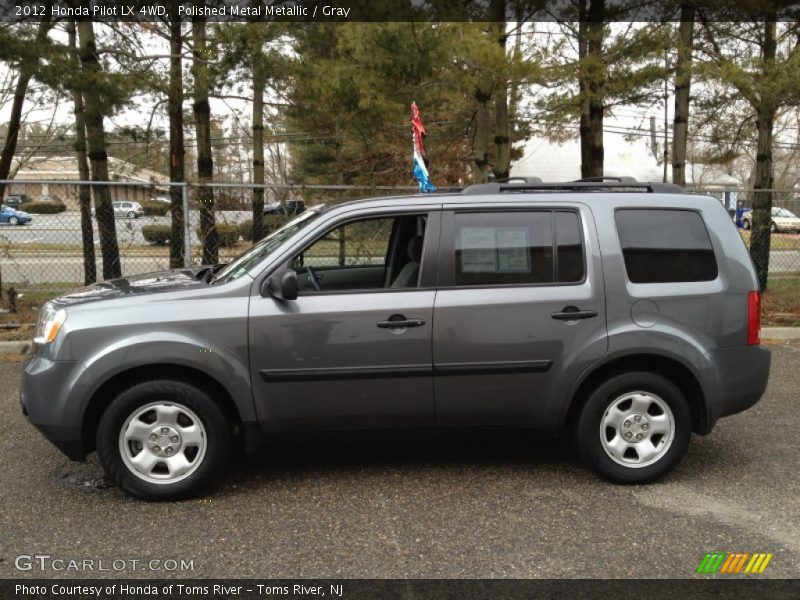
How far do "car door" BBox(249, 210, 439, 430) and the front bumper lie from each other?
A: 103 cm

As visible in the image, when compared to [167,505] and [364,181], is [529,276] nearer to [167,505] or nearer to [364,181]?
[167,505]

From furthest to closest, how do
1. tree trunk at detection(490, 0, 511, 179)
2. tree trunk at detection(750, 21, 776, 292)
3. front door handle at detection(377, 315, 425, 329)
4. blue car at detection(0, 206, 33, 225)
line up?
tree trunk at detection(750, 21, 776, 292), tree trunk at detection(490, 0, 511, 179), blue car at detection(0, 206, 33, 225), front door handle at detection(377, 315, 425, 329)

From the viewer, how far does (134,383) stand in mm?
4082

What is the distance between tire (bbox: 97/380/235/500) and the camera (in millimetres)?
4000

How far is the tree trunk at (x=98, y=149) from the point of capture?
8.98m

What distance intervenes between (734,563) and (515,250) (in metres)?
2.01

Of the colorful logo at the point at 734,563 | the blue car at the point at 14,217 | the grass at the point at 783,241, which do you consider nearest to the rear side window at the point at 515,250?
the colorful logo at the point at 734,563

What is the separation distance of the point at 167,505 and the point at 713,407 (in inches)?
129

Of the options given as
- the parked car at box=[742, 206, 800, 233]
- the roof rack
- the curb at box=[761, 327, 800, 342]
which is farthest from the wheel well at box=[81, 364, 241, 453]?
the parked car at box=[742, 206, 800, 233]

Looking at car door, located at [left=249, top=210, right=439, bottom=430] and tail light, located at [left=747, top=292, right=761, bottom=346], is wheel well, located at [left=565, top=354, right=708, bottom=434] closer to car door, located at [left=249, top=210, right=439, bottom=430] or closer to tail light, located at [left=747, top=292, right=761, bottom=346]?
tail light, located at [left=747, top=292, right=761, bottom=346]

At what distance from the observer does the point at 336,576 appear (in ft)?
10.6

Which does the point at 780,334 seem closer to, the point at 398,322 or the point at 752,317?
the point at 752,317

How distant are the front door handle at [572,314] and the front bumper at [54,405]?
2.79 metres

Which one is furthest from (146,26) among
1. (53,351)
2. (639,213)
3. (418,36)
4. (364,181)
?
(364,181)
